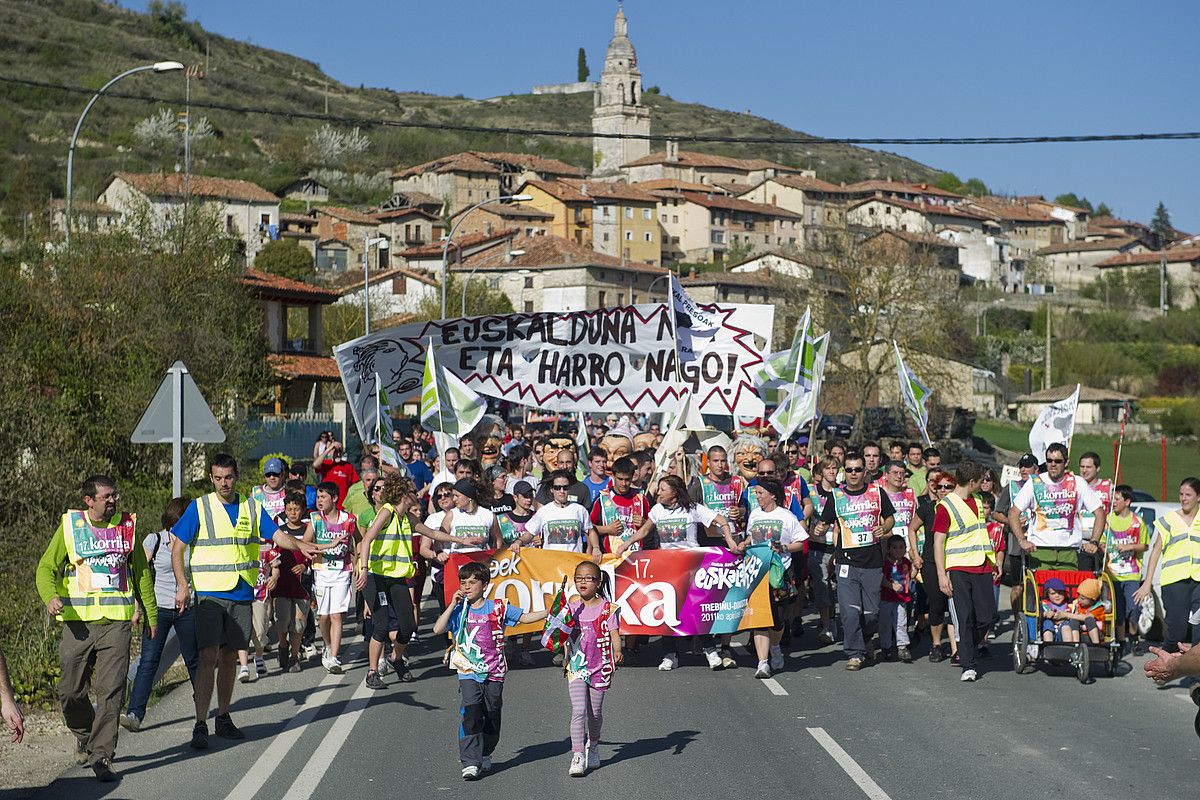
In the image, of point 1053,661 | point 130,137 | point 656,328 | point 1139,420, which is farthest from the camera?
point 130,137

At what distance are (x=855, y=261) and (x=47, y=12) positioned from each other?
140 m

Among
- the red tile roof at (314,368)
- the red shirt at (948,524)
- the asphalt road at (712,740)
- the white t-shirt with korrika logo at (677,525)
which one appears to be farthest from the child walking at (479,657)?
the red tile roof at (314,368)

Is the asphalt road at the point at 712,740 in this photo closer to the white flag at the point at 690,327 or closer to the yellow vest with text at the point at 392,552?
the yellow vest with text at the point at 392,552

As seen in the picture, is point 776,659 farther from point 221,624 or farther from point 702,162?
point 702,162

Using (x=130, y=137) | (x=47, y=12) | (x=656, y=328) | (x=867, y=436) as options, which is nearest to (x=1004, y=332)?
(x=867, y=436)

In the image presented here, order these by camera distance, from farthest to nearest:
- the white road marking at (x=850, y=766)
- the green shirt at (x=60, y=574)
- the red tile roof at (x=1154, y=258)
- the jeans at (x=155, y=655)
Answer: the red tile roof at (x=1154, y=258) < the jeans at (x=155, y=655) < the green shirt at (x=60, y=574) < the white road marking at (x=850, y=766)

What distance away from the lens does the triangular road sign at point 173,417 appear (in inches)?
526

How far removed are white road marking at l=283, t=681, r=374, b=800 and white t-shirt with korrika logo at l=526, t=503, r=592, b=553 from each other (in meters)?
2.10

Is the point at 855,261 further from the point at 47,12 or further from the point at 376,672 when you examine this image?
the point at 47,12

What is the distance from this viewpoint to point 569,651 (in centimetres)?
973

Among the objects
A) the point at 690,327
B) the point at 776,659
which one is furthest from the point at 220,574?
the point at 690,327

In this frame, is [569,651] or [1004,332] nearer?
[569,651]

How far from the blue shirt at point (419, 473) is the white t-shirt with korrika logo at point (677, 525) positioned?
6.11m

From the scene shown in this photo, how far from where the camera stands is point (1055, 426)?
1873 centimetres
